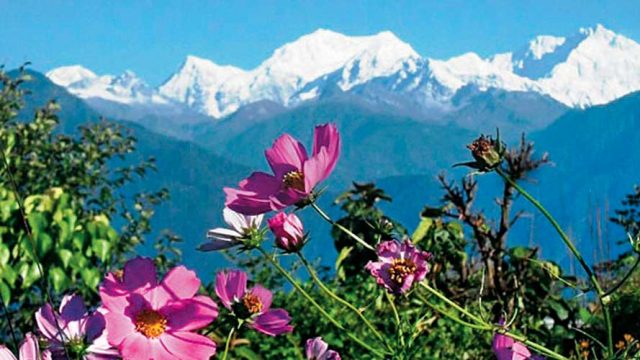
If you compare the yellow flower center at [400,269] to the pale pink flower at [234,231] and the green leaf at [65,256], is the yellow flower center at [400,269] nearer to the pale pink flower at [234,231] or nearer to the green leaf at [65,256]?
the pale pink flower at [234,231]

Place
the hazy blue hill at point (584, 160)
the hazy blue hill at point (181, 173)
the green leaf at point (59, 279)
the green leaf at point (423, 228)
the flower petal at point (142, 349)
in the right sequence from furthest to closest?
the hazy blue hill at point (181, 173)
the hazy blue hill at point (584, 160)
the green leaf at point (423, 228)
the green leaf at point (59, 279)
the flower petal at point (142, 349)

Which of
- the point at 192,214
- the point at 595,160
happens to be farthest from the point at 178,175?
the point at 595,160

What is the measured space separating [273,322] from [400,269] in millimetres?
113

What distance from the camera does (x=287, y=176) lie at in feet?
2.26

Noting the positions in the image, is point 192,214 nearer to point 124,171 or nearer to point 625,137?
point 625,137

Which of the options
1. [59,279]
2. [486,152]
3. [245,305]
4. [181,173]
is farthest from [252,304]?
[181,173]

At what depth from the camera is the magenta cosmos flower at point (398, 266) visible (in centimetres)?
69

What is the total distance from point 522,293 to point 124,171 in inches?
160

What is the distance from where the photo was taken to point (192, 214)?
160 m

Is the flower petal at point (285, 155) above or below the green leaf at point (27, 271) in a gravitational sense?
above

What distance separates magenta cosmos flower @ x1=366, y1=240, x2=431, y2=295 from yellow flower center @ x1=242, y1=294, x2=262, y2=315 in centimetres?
10

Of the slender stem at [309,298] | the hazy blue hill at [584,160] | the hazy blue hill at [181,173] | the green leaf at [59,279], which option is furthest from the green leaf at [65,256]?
the hazy blue hill at [181,173]

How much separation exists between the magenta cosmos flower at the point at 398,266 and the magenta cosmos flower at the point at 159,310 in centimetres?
15

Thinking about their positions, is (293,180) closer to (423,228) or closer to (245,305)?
(245,305)
